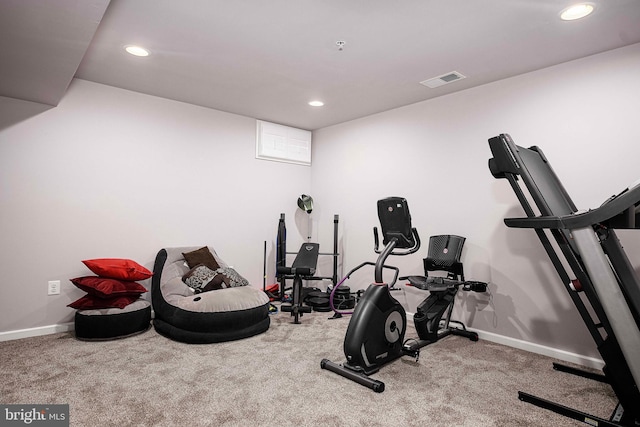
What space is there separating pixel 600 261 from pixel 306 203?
403cm

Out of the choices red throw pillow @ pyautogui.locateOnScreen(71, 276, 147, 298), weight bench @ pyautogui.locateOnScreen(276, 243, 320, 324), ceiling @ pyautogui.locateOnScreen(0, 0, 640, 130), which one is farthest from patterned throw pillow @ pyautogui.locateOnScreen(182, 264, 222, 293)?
ceiling @ pyautogui.locateOnScreen(0, 0, 640, 130)

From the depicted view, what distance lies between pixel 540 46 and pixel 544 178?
1.21 m

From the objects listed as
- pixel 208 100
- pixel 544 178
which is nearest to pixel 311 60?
pixel 208 100

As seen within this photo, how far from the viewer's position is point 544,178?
2.55 metres

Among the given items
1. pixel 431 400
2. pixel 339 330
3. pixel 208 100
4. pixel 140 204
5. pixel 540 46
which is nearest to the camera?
pixel 431 400

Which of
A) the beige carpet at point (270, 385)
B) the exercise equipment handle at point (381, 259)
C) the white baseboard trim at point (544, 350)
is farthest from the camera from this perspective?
the white baseboard trim at point (544, 350)

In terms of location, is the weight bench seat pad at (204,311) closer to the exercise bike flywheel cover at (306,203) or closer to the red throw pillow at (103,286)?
the red throw pillow at (103,286)

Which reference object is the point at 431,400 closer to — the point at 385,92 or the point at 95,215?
the point at 385,92

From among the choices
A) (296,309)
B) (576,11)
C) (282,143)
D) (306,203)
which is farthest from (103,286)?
(576,11)

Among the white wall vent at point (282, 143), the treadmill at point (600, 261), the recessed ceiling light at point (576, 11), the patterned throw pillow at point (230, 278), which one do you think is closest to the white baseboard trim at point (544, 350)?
the treadmill at point (600, 261)

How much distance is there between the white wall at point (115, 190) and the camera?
350 cm

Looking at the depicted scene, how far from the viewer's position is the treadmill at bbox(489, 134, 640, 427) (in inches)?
72.7

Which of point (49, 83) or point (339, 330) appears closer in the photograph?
point (49, 83)

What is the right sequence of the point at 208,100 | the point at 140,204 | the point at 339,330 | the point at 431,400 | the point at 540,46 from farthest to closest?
the point at 208,100 < the point at 140,204 < the point at 339,330 < the point at 540,46 < the point at 431,400
